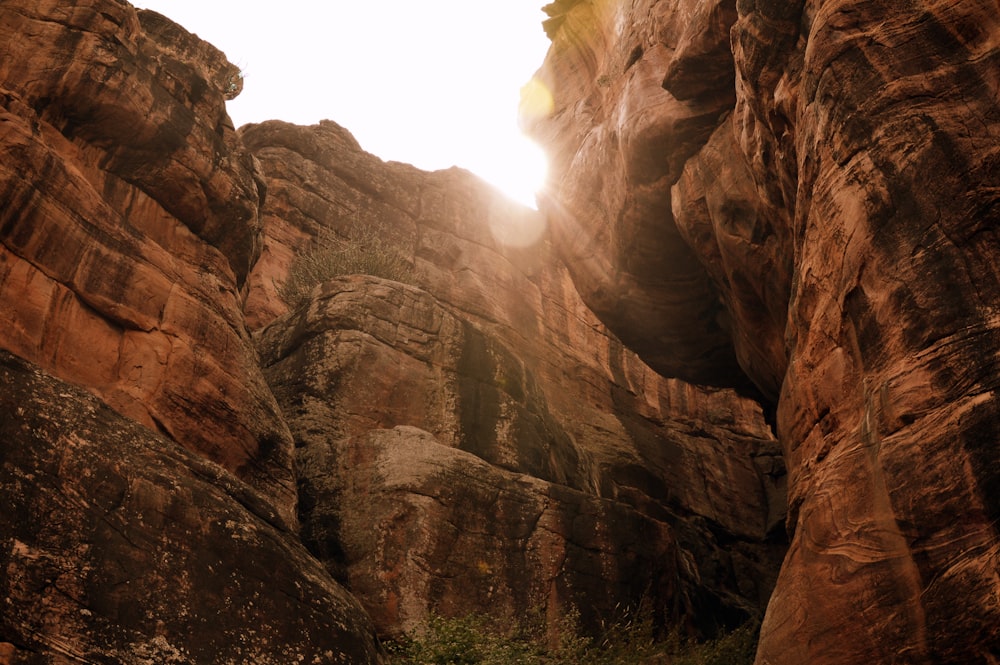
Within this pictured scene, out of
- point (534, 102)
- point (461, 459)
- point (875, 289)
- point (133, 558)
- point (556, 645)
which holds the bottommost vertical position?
point (133, 558)

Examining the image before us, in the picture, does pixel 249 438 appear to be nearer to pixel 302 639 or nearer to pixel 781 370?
pixel 302 639

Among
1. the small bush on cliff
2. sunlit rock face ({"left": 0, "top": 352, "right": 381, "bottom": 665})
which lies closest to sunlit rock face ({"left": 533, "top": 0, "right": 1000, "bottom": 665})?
sunlit rock face ({"left": 0, "top": 352, "right": 381, "bottom": 665})

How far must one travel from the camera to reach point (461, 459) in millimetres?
16109

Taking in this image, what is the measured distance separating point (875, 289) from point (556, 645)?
724cm

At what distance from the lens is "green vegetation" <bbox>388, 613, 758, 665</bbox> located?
1265cm

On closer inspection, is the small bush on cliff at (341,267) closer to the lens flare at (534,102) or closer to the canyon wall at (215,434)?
the canyon wall at (215,434)

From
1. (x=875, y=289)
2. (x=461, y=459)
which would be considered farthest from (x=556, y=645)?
(x=875, y=289)

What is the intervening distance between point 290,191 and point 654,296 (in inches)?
500

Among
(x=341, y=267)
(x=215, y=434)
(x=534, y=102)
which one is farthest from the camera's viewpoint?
(x=534, y=102)

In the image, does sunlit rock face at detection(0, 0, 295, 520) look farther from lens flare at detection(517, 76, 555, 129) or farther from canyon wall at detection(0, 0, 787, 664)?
lens flare at detection(517, 76, 555, 129)

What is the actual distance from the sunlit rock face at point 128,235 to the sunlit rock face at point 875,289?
8.19m

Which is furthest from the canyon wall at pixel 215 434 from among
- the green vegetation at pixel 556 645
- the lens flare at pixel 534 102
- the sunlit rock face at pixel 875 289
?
the lens flare at pixel 534 102

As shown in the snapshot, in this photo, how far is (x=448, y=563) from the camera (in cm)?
1464

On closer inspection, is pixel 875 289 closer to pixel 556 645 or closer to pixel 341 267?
pixel 556 645
